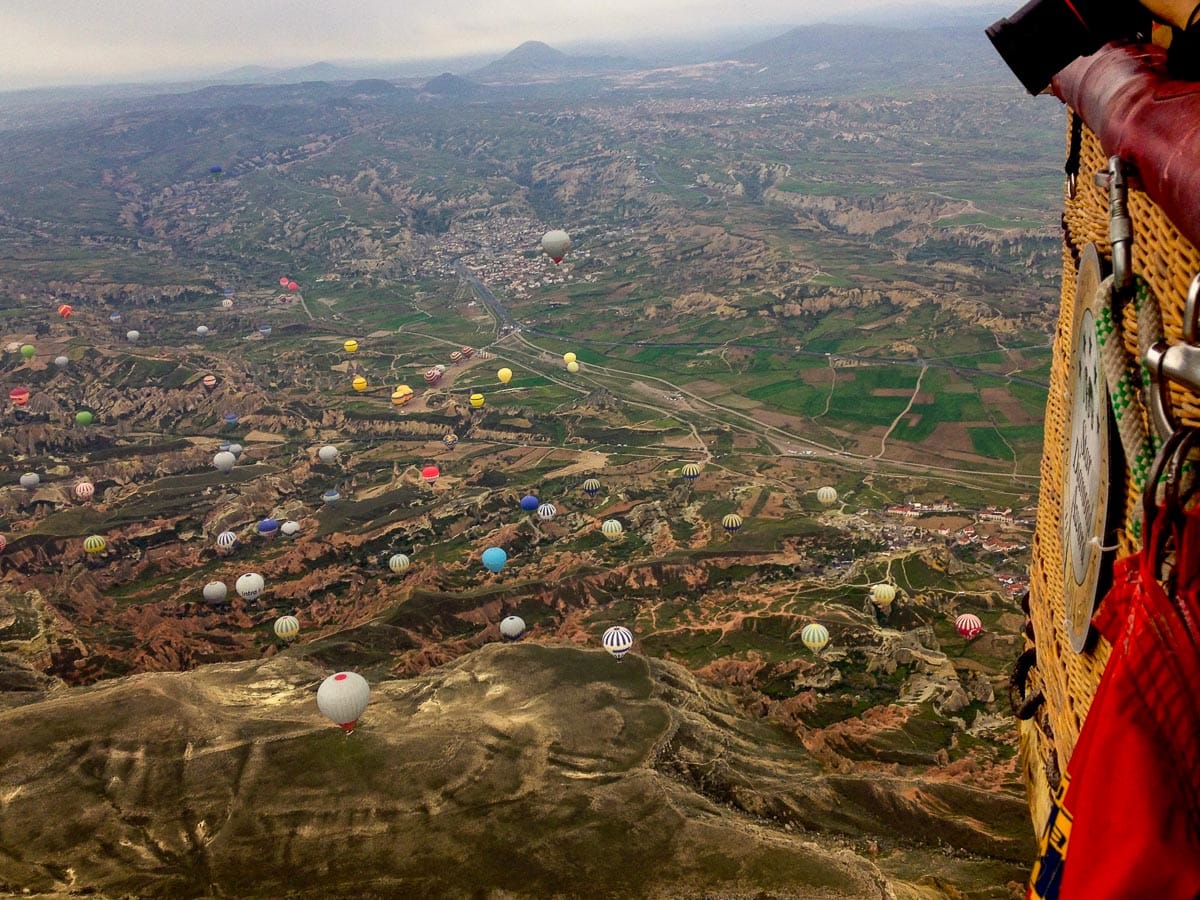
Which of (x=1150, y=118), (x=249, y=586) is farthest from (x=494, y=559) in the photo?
(x=1150, y=118)

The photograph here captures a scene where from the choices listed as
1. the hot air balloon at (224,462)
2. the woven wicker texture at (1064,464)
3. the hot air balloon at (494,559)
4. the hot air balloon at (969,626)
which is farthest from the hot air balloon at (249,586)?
the woven wicker texture at (1064,464)

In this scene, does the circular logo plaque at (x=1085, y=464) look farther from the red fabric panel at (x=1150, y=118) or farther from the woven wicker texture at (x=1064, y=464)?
the red fabric panel at (x=1150, y=118)

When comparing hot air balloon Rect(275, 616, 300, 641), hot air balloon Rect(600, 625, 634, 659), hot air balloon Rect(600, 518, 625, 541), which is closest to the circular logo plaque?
hot air balloon Rect(600, 625, 634, 659)

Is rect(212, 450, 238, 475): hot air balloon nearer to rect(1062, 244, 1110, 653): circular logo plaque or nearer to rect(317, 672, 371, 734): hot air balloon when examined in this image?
rect(317, 672, 371, 734): hot air balloon

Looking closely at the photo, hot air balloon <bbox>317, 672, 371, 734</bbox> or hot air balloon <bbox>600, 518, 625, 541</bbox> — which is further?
hot air balloon <bbox>600, 518, 625, 541</bbox>

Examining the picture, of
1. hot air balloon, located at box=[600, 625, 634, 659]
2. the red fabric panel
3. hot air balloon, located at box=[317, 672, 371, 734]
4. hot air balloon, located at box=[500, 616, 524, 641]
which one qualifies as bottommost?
hot air balloon, located at box=[500, 616, 524, 641]

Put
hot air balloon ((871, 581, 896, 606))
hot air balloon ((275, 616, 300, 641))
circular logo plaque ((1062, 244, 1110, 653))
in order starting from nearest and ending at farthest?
circular logo plaque ((1062, 244, 1110, 653)) → hot air balloon ((871, 581, 896, 606)) → hot air balloon ((275, 616, 300, 641))
